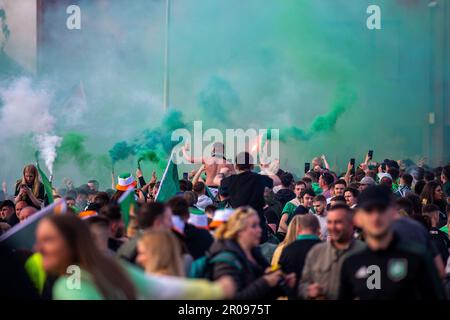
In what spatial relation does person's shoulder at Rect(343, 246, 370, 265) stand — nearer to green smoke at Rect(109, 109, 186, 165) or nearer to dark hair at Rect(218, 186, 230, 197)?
dark hair at Rect(218, 186, 230, 197)

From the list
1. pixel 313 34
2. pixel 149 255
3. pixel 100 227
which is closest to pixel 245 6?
pixel 313 34

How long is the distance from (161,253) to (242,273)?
794mm

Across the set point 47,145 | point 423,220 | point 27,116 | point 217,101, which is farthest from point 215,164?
point 217,101

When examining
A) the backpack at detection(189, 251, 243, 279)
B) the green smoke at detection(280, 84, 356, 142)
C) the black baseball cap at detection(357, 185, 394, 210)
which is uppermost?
the green smoke at detection(280, 84, 356, 142)

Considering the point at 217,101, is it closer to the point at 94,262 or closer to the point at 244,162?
the point at 244,162

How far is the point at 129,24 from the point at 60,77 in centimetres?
258

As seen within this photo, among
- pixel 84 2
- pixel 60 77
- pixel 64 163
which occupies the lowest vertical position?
pixel 64 163

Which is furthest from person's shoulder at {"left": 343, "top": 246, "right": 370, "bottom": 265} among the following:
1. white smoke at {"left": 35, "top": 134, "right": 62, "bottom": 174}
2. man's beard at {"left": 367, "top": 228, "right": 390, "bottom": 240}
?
white smoke at {"left": 35, "top": 134, "right": 62, "bottom": 174}

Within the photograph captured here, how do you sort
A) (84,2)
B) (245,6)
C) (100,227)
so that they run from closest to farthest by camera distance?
1. (100,227)
2. (84,2)
3. (245,6)

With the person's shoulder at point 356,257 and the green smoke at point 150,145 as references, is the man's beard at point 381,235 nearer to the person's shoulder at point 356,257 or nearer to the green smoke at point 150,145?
the person's shoulder at point 356,257

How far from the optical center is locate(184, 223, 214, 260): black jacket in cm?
680

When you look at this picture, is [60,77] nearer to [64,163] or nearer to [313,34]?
[64,163]

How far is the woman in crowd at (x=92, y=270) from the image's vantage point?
159 inches

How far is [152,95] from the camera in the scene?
78.3 feet
